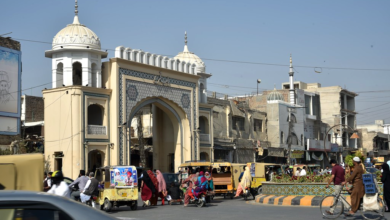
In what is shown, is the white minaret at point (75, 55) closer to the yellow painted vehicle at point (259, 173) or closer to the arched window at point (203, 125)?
the arched window at point (203, 125)

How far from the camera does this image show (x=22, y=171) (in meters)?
8.16

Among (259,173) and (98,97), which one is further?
(98,97)

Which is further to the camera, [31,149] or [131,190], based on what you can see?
[31,149]

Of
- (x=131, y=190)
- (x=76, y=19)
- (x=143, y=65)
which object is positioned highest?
(x=76, y=19)

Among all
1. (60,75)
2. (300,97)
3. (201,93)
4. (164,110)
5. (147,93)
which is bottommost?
(164,110)

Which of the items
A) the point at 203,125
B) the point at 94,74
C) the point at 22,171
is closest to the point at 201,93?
the point at 203,125

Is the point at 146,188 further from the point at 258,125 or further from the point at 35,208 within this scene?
the point at 258,125

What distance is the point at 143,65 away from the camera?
3284 cm

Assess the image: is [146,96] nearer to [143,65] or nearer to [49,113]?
[143,65]

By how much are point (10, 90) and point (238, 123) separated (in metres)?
20.6

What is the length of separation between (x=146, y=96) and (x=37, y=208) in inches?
1135

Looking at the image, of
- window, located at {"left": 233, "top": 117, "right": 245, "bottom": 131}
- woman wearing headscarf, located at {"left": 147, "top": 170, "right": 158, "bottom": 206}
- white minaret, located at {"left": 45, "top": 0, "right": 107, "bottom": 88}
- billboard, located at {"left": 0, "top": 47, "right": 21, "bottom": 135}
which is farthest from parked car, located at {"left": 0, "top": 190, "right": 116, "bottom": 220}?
window, located at {"left": 233, "top": 117, "right": 245, "bottom": 131}

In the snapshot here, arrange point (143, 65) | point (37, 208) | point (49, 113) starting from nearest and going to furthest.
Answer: point (37, 208) < point (49, 113) < point (143, 65)

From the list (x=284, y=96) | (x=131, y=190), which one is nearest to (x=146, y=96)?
(x=131, y=190)
